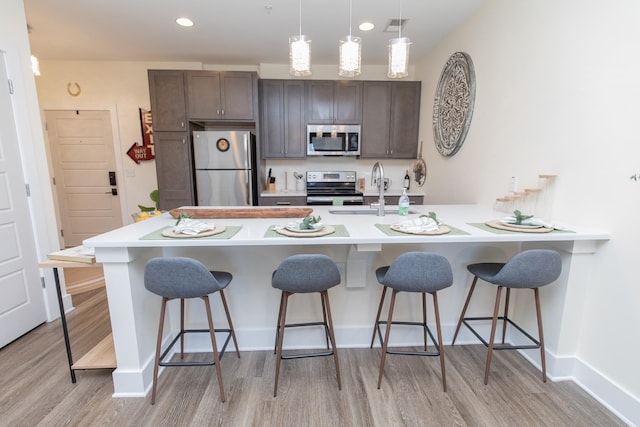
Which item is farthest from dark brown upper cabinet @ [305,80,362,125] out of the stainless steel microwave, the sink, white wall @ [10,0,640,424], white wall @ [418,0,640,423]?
the sink

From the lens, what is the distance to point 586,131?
5.46 feet

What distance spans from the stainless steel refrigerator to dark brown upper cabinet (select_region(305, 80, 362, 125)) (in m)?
0.93

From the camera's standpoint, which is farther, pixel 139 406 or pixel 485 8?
pixel 485 8

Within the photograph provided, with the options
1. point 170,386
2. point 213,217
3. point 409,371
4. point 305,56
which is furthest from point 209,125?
point 409,371

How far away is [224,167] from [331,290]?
2392 millimetres

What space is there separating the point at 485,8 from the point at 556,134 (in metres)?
1.43

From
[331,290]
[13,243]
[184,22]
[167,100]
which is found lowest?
[331,290]

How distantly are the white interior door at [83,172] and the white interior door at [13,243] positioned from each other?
2103 millimetres

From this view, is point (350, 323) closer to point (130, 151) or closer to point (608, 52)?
point (608, 52)

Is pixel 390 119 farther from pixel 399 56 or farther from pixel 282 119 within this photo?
pixel 399 56

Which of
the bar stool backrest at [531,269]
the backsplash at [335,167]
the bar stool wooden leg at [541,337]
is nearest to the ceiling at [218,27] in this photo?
the backsplash at [335,167]

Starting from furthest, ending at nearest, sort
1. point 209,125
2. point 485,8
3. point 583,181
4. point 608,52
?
point 209,125 → point 485,8 → point 583,181 → point 608,52

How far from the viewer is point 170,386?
1.73 meters

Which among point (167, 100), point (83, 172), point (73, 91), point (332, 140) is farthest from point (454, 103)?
point (83, 172)
